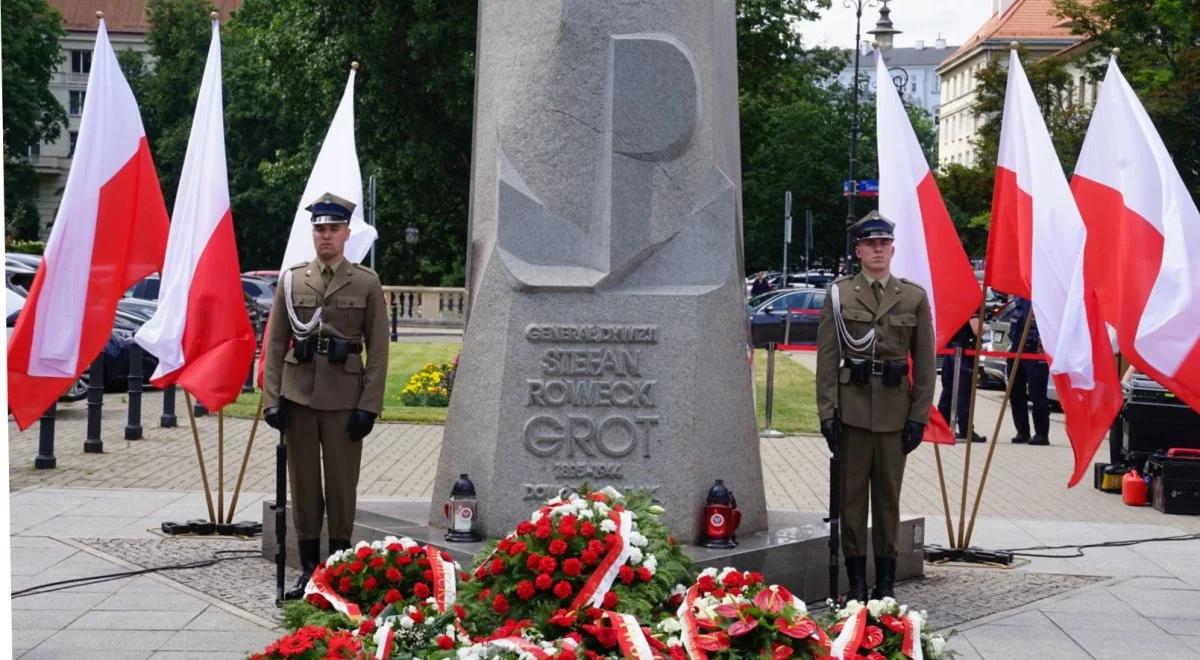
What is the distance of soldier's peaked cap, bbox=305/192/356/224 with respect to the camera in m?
8.25

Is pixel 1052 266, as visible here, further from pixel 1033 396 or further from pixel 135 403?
pixel 135 403

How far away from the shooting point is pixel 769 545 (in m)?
8.35

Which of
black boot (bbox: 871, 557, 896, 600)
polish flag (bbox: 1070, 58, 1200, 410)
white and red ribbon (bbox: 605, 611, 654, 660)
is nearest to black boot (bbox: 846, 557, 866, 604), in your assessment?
black boot (bbox: 871, 557, 896, 600)

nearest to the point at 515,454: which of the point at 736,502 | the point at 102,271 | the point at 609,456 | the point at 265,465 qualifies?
the point at 609,456

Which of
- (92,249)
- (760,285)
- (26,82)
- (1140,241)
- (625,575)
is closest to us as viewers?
(625,575)

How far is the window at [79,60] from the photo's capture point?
104m

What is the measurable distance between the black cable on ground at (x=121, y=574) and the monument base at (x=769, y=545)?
26 cm

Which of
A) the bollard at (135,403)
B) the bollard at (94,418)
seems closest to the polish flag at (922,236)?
the bollard at (94,418)

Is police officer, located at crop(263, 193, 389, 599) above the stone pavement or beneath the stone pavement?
above

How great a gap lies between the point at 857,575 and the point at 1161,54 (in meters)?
31.2

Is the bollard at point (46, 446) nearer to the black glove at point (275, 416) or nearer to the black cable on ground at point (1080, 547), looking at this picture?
the black glove at point (275, 416)

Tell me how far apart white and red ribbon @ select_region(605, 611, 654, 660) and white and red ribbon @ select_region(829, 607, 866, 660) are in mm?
659

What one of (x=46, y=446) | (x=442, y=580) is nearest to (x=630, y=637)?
(x=442, y=580)

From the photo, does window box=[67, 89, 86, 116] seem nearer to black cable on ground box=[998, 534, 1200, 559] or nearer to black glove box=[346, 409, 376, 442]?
black cable on ground box=[998, 534, 1200, 559]
